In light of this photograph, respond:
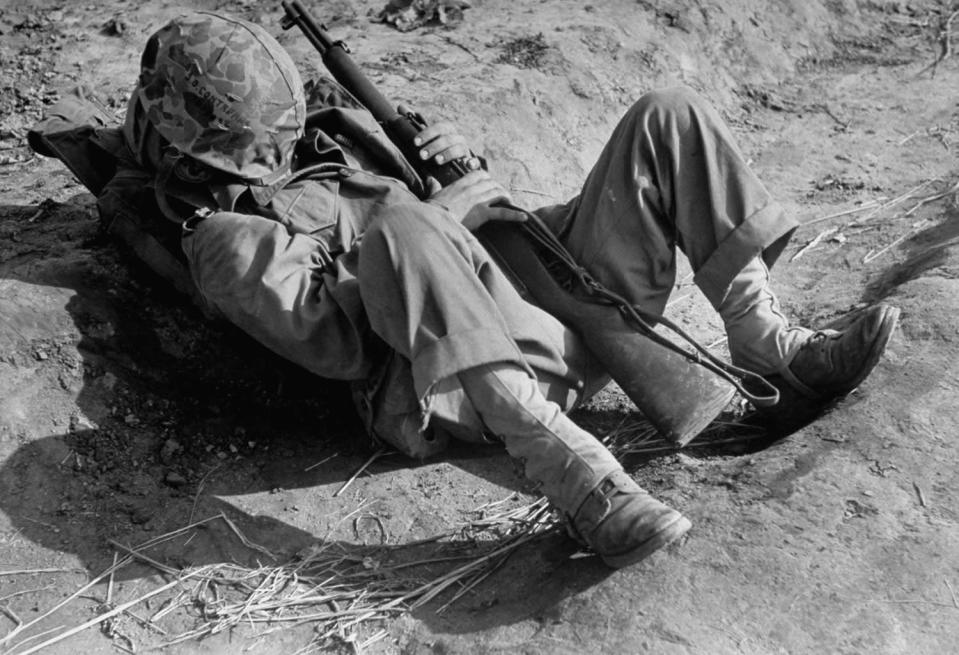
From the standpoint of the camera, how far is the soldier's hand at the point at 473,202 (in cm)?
336

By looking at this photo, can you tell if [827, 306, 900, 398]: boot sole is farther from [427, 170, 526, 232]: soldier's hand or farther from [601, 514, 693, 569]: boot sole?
[427, 170, 526, 232]: soldier's hand

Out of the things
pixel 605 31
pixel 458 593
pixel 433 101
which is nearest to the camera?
pixel 458 593

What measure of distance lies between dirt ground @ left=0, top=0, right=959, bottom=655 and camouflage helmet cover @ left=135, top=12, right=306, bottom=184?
0.66 m

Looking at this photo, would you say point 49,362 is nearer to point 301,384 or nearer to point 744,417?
point 301,384

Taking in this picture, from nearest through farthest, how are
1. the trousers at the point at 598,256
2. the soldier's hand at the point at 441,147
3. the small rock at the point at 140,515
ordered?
1. the trousers at the point at 598,256
2. the small rock at the point at 140,515
3. the soldier's hand at the point at 441,147

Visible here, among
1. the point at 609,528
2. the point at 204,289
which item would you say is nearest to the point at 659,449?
the point at 609,528

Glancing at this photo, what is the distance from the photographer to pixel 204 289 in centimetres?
319

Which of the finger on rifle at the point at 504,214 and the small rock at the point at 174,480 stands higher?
the finger on rifle at the point at 504,214

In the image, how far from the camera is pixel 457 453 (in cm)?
363

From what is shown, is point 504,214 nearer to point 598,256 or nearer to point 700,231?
point 598,256

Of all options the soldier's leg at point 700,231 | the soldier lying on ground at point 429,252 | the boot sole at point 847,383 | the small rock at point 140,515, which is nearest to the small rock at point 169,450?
the small rock at point 140,515

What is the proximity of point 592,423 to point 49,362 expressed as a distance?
183 cm

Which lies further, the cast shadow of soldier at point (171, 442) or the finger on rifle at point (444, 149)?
the finger on rifle at point (444, 149)

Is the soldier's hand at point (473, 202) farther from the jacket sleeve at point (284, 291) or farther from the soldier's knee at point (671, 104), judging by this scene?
the soldier's knee at point (671, 104)
